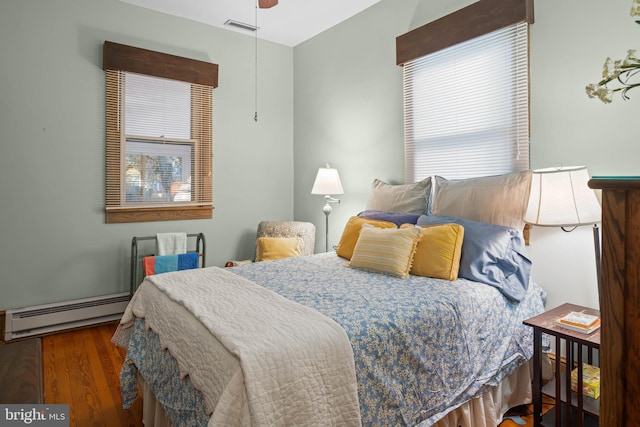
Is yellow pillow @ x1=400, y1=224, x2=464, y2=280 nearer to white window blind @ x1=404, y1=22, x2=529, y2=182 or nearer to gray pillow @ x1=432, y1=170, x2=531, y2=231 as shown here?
gray pillow @ x1=432, y1=170, x2=531, y2=231

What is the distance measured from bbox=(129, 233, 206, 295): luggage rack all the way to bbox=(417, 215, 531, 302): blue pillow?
2.54 metres

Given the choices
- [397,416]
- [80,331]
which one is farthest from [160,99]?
[397,416]

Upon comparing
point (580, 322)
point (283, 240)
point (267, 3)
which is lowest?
point (580, 322)

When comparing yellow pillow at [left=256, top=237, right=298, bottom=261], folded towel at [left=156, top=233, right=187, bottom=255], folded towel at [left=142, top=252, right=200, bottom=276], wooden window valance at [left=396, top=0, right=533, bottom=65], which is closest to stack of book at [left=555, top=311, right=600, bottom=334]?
wooden window valance at [left=396, top=0, right=533, bottom=65]

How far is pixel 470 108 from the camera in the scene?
2818 mm

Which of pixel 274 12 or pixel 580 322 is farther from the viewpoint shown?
pixel 274 12

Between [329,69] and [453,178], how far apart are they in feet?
6.37

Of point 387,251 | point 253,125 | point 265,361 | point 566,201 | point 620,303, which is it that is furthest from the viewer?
point 253,125

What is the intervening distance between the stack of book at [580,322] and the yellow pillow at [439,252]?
0.54 m

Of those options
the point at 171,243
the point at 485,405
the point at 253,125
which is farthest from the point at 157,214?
the point at 485,405

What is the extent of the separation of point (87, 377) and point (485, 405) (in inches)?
97.4

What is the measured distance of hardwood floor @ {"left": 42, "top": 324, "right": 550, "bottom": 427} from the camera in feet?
7.02

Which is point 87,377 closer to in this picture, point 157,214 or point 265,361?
point 157,214

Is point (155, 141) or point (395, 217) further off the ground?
point (155, 141)
